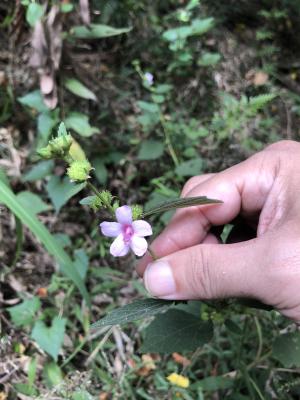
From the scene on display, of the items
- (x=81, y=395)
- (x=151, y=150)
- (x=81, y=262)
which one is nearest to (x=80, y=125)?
(x=151, y=150)

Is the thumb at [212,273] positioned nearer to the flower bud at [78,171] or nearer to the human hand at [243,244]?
the human hand at [243,244]

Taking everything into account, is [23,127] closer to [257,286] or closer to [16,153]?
[16,153]

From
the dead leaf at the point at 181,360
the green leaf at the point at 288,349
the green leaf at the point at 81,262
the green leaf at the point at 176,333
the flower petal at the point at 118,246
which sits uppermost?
the flower petal at the point at 118,246

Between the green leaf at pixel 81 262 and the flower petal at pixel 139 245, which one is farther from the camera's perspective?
the green leaf at pixel 81 262

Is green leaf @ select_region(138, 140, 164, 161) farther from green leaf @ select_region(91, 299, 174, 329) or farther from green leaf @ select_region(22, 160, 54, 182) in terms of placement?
green leaf @ select_region(91, 299, 174, 329)

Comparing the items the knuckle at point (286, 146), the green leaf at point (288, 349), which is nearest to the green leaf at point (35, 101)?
the knuckle at point (286, 146)

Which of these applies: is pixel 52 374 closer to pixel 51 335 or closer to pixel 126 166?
pixel 51 335

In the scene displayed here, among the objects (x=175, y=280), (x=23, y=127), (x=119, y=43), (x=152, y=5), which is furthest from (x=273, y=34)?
(x=175, y=280)
